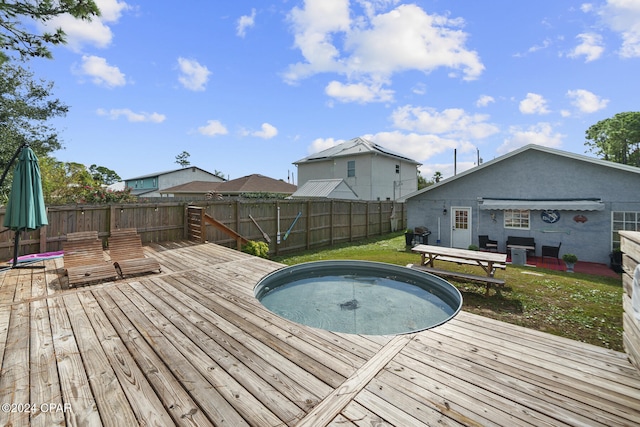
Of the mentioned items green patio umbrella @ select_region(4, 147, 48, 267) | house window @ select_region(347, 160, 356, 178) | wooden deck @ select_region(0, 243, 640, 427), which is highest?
house window @ select_region(347, 160, 356, 178)

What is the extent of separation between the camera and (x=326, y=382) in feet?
7.79

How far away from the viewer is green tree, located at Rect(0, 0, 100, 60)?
7843mm

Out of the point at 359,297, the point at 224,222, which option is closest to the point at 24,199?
the point at 224,222

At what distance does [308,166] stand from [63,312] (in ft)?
83.3

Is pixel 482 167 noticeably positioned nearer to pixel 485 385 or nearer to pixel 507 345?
pixel 507 345

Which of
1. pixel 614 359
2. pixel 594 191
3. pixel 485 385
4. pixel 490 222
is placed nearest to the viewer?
pixel 485 385

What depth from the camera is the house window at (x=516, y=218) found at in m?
11.7

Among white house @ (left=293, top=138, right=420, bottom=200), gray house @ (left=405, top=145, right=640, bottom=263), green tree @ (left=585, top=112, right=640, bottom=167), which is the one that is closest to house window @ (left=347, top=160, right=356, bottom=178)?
white house @ (left=293, top=138, right=420, bottom=200)

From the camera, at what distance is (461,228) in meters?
13.3

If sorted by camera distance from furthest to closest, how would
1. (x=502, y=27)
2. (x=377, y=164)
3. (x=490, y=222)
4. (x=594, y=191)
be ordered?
(x=377, y=164) → (x=490, y=222) → (x=594, y=191) → (x=502, y=27)

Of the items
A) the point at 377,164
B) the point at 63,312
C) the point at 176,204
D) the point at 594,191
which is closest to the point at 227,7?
the point at 176,204

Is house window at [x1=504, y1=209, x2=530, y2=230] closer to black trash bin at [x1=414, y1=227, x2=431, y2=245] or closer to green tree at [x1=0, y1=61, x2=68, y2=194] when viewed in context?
black trash bin at [x1=414, y1=227, x2=431, y2=245]

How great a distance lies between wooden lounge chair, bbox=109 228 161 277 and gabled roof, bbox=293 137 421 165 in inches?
791

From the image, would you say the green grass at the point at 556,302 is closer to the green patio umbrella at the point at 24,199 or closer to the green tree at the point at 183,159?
the green patio umbrella at the point at 24,199
